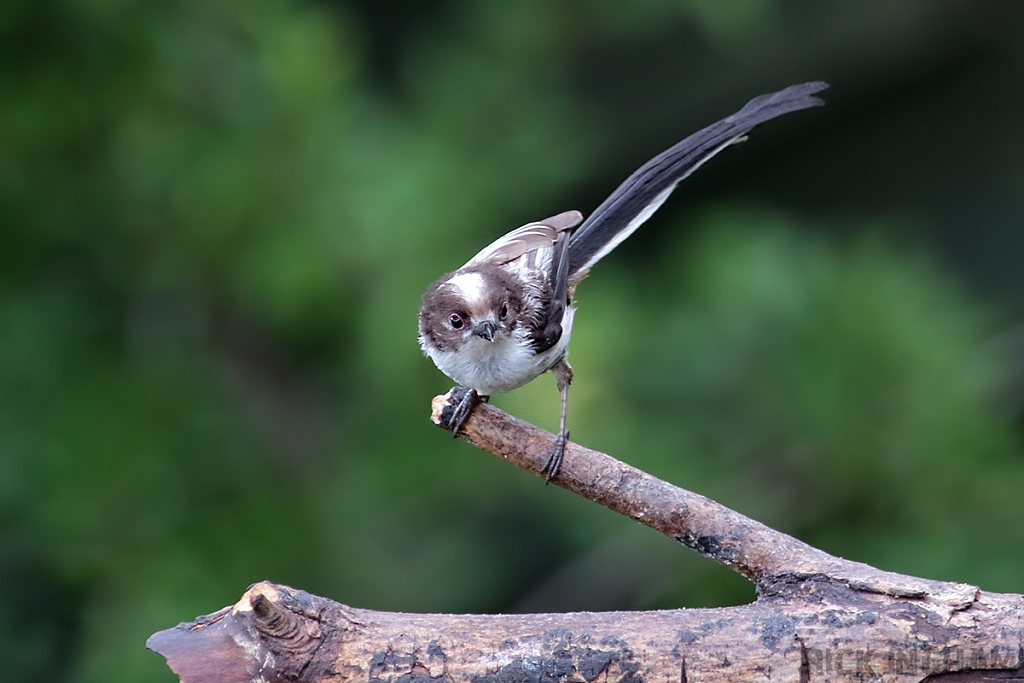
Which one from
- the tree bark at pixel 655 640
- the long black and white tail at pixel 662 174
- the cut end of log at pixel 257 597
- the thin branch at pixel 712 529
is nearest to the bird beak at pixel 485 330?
the thin branch at pixel 712 529

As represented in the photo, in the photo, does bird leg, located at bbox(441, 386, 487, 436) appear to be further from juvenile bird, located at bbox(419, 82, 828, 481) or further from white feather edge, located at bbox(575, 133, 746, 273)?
white feather edge, located at bbox(575, 133, 746, 273)

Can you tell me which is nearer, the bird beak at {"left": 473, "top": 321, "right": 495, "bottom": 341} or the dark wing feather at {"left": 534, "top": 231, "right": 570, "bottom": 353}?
the bird beak at {"left": 473, "top": 321, "right": 495, "bottom": 341}

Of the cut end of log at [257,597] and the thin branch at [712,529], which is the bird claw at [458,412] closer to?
the thin branch at [712,529]

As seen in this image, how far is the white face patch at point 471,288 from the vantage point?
3135mm

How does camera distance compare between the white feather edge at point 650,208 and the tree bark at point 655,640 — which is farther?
the white feather edge at point 650,208

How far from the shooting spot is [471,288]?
3.18 m

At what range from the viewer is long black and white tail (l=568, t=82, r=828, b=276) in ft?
10.6

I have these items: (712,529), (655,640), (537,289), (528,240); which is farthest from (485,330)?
(655,640)

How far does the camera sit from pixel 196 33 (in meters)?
4.27

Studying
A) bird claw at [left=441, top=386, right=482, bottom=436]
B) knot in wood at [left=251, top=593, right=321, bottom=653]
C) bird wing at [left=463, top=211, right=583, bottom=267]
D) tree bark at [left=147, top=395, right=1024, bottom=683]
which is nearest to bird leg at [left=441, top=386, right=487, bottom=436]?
bird claw at [left=441, top=386, right=482, bottom=436]

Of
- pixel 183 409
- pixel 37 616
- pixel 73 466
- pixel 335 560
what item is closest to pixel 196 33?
pixel 183 409

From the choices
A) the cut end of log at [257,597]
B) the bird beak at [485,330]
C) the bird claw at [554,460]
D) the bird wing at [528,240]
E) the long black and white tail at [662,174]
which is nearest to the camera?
the cut end of log at [257,597]

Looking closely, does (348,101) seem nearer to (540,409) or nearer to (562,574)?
(540,409)

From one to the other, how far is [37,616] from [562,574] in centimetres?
235
